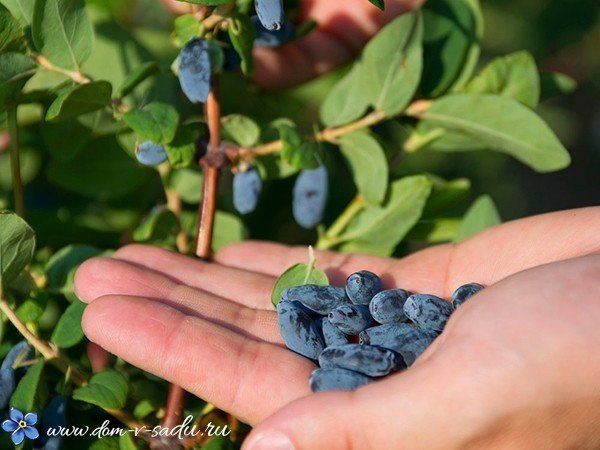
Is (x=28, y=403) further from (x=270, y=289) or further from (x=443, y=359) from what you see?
(x=443, y=359)

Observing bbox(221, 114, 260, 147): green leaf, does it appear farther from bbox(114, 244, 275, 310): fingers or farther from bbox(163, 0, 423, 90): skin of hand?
bbox(163, 0, 423, 90): skin of hand

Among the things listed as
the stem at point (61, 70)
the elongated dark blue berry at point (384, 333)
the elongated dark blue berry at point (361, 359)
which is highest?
the stem at point (61, 70)

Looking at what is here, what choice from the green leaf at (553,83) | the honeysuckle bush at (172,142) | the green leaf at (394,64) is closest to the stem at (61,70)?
the honeysuckle bush at (172,142)

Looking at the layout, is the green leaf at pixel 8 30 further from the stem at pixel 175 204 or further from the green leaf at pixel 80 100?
the stem at pixel 175 204

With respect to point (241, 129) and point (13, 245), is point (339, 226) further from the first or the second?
point (13, 245)

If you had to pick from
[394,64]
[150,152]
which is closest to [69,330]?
[150,152]

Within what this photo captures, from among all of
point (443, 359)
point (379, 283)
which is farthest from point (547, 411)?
point (379, 283)

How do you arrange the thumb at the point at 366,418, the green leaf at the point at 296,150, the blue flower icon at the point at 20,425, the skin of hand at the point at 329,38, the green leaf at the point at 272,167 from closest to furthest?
the thumb at the point at 366,418 < the blue flower icon at the point at 20,425 < the green leaf at the point at 296,150 < the green leaf at the point at 272,167 < the skin of hand at the point at 329,38
